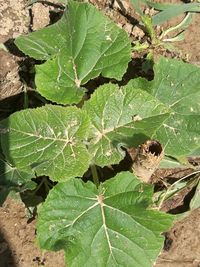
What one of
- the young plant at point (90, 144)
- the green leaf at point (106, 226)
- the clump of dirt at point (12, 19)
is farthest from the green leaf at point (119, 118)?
the clump of dirt at point (12, 19)

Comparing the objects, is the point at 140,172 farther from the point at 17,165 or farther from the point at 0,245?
the point at 0,245

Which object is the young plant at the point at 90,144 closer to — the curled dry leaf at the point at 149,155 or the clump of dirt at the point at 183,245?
the curled dry leaf at the point at 149,155

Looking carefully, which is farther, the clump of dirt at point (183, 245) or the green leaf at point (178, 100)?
the clump of dirt at point (183, 245)

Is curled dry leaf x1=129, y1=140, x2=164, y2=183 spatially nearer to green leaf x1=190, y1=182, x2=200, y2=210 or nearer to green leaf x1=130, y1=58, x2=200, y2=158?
green leaf x1=130, y1=58, x2=200, y2=158

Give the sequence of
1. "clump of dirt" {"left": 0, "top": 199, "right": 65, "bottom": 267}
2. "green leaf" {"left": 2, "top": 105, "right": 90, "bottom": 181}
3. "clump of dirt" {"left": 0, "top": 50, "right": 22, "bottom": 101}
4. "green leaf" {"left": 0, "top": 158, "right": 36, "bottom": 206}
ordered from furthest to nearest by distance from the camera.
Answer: "clump of dirt" {"left": 0, "top": 50, "right": 22, "bottom": 101}
"clump of dirt" {"left": 0, "top": 199, "right": 65, "bottom": 267}
"green leaf" {"left": 0, "top": 158, "right": 36, "bottom": 206}
"green leaf" {"left": 2, "top": 105, "right": 90, "bottom": 181}

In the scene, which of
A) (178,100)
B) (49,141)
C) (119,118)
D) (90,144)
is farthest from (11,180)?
(178,100)

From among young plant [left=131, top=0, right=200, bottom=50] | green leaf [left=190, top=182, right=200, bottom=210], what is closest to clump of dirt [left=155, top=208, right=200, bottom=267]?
green leaf [left=190, top=182, right=200, bottom=210]

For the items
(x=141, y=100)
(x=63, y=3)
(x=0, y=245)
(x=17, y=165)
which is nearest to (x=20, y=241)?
(x=0, y=245)
